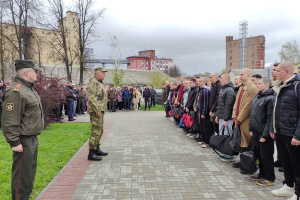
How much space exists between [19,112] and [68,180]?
7.10 feet

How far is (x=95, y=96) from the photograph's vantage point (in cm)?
592

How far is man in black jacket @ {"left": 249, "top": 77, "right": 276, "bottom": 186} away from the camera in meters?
4.55

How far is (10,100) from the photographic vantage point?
10.4 ft

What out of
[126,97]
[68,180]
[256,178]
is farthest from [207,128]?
[126,97]

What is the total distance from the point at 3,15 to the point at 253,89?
861 inches

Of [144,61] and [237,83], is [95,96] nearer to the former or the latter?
[237,83]

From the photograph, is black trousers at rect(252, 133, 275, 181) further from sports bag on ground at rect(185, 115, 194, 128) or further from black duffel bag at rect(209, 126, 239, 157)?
sports bag on ground at rect(185, 115, 194, 128)

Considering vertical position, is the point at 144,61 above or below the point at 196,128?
above

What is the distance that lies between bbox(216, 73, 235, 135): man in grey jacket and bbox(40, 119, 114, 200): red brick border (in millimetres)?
3473

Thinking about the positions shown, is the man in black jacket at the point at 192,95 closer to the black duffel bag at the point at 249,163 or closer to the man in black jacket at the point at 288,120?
the black duffel bag at the point at 249,163

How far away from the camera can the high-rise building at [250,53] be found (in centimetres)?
8421

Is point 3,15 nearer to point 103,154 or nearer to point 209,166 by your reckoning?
point 103,154

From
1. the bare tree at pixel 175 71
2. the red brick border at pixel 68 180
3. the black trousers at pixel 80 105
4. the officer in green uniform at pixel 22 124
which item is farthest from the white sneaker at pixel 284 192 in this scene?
the bare tree at pixel 175 71

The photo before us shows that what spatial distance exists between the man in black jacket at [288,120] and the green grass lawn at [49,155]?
4136 millimetres
